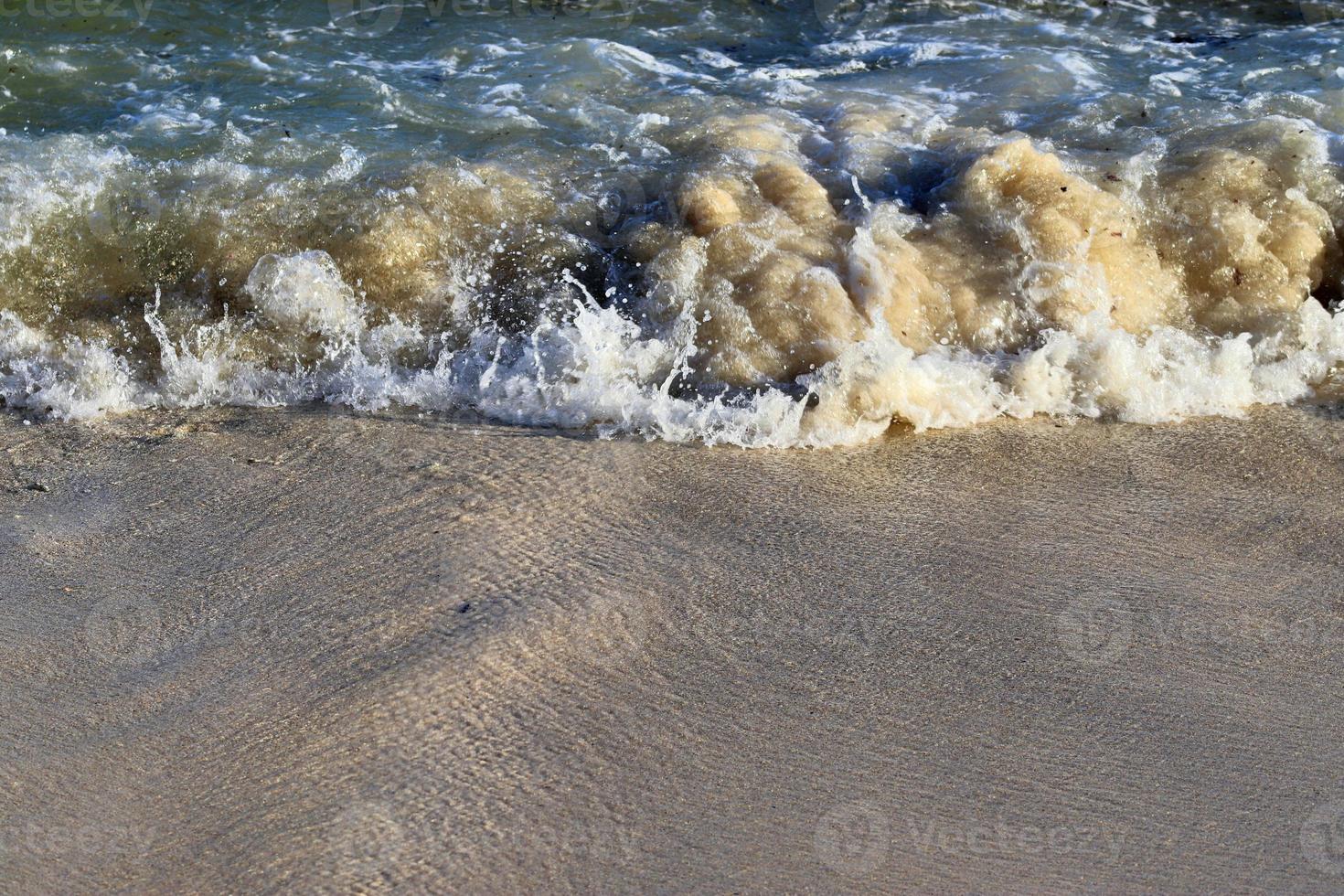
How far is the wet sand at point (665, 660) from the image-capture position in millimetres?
2174

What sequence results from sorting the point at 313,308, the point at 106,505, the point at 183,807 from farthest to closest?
the point at 313,308 → the point at 106,505 → the point at 183,807

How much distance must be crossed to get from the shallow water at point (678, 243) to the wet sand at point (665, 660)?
21cm

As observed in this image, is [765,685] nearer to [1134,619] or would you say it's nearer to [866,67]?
[1134,619]

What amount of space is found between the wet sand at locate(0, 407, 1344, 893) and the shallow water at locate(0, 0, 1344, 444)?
0.21 metres

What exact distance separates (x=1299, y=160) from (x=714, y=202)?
6.46 ft

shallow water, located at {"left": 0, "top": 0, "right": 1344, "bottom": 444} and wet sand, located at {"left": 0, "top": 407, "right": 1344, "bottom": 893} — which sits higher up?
shallow water, located at {"left": 0, "top": 0, "right": 1344, "bottom": 444}

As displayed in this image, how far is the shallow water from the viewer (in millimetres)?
3664

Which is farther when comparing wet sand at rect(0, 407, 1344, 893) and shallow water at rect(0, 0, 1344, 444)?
shallow water at rect(0, 0, 1344, 444)

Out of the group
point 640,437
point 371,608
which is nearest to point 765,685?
point 371,608

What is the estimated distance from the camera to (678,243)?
Answer: 3971mm

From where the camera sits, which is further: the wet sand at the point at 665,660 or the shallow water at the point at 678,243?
the shallow water at the point at 678,243

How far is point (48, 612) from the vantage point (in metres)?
2.77

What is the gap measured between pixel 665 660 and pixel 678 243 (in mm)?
1730

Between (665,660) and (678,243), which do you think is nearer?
(665,660)
